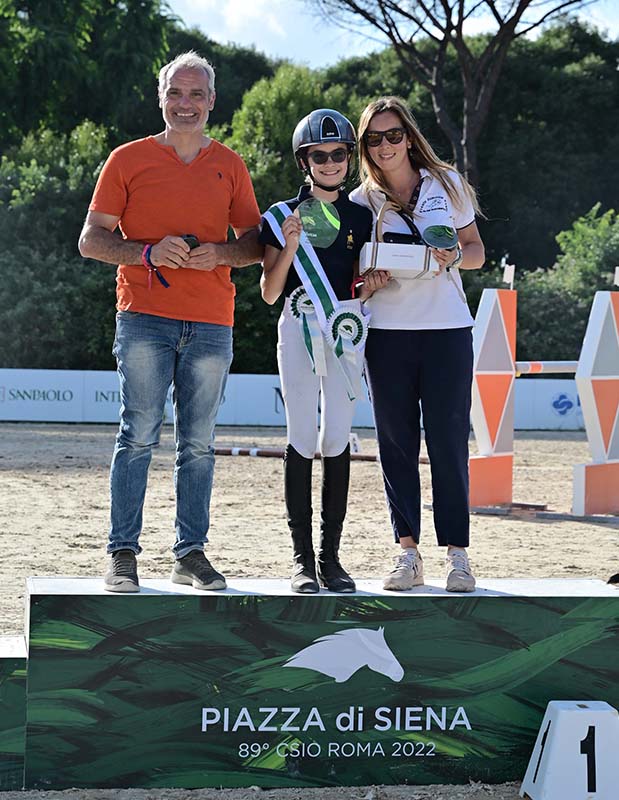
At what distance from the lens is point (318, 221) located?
360cm

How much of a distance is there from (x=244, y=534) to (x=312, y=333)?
13.8 ft

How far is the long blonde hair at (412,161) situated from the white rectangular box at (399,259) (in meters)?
0.22

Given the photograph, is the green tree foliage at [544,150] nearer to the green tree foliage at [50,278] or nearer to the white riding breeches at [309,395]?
the green tree foliage at [50,278]

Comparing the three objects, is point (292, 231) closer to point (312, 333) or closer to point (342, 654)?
point (312, 333)

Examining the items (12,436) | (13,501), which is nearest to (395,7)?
(12,436)

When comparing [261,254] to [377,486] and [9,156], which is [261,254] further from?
[9,156]

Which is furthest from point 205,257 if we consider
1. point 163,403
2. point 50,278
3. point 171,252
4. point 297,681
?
point 50,278

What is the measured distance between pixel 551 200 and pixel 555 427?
47.9 feet

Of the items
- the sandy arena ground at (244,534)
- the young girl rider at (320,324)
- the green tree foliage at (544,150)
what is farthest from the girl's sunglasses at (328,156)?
the green tree foliage at (544,150)

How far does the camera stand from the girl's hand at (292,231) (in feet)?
11.6

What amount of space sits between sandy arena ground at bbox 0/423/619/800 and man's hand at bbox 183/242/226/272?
59.1 inches

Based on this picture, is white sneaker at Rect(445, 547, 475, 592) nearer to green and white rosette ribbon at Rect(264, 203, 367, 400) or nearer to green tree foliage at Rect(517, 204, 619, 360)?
green and white rosette ribbon at Rect(264, 203, 367, 400)

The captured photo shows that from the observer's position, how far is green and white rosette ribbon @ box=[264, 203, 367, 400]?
11.6 feet

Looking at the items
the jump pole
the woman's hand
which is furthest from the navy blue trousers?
the jump pole
